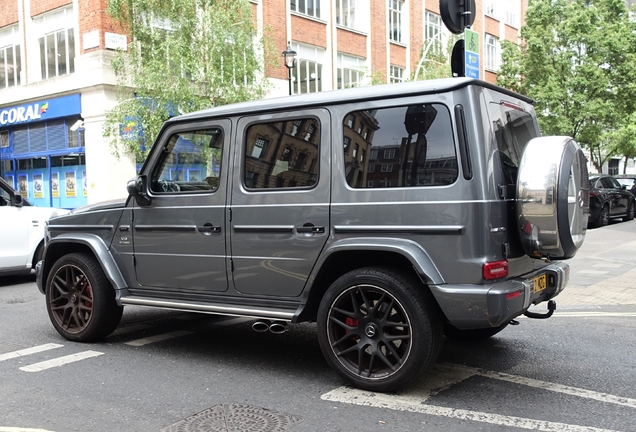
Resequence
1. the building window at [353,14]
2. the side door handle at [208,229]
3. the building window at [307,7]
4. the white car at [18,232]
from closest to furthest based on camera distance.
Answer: the side door handle at [208,229], the white car at [18,232], the building window at [307,7], the building window at [353,14]

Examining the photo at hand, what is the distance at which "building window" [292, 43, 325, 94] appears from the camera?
2697cm

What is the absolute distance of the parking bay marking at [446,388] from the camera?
3961mm

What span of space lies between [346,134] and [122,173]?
17355 millimetres

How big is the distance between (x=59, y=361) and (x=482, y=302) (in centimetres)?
360

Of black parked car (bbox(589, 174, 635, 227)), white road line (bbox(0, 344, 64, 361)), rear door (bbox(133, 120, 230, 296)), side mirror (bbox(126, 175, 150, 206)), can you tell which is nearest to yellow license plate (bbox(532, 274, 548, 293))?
rear door (bbox(133, 120, 230, 296))

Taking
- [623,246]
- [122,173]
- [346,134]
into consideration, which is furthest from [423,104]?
[122,173]

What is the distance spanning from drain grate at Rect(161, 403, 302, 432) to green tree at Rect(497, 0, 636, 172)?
25617mm

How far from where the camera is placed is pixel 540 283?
15.8ft

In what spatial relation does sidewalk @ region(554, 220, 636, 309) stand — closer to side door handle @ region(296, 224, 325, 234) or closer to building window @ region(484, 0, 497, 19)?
side door handle @ region(296, 224, 325, 234)

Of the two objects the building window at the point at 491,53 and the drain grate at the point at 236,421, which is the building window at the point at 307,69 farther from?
the drain grate at the point at 236,421

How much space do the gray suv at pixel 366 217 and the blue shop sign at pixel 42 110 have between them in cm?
1733

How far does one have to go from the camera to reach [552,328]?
663 centimetres

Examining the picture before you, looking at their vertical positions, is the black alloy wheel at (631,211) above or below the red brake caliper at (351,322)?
below

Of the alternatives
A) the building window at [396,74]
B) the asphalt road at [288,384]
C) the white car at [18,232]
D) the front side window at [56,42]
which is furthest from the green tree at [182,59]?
the building window at [396,74]
